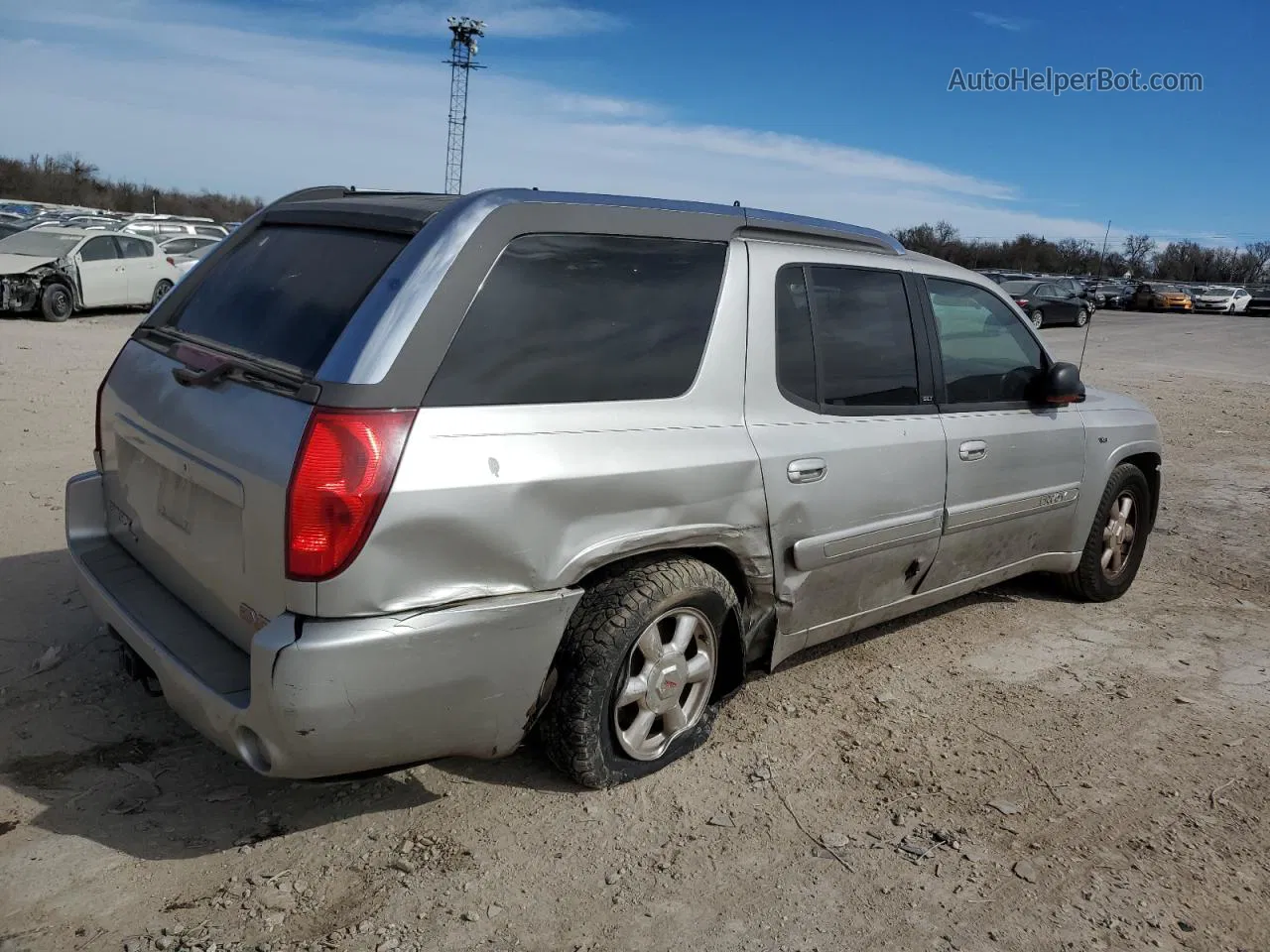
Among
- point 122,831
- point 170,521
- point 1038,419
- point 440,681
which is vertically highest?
point 1038,419

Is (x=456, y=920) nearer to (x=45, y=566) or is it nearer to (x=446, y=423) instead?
(x=446, y=423)

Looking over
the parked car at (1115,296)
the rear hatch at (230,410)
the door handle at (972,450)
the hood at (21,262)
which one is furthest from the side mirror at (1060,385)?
the parked car at (1115,296)

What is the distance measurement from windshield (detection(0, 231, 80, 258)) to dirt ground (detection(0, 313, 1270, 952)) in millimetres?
15076

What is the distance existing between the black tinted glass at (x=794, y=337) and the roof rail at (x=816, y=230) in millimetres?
147

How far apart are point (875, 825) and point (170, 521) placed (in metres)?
2.38

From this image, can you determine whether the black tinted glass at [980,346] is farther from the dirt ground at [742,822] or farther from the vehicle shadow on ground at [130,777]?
the vehicle shadow on ground at [130,777]

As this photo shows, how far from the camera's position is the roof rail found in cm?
371

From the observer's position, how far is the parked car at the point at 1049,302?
3125cm

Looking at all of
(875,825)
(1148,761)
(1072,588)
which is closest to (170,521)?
(875,825)

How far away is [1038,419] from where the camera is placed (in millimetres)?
4816

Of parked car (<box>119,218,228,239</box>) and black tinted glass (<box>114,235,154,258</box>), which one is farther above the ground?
parked car (<box>119,218,228,239</box>)

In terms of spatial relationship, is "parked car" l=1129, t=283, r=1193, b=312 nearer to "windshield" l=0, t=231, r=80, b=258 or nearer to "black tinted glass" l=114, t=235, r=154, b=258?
"black tinted glass" l=114, t=235, r=154, b=258

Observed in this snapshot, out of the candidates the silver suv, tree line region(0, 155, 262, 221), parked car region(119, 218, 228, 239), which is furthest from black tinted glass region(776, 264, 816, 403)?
tree line region(0, 155, 262, 221)

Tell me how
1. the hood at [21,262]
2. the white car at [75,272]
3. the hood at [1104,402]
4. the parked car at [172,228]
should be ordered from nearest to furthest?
the hood at [1104,402], the hood at [21,262], the white car at [75,272], the parked car at [172,228]
